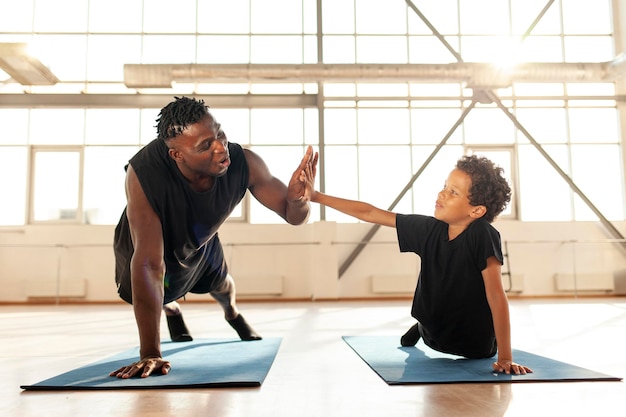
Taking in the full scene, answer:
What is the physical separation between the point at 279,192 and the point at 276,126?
271 inches

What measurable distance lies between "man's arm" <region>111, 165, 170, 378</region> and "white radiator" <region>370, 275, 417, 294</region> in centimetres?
688

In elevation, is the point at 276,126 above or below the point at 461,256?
above

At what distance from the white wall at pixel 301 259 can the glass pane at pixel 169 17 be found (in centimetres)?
352

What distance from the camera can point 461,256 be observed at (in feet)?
6.89

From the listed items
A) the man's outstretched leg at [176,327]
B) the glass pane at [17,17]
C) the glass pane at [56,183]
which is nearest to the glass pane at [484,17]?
the glass pane at [56,183]

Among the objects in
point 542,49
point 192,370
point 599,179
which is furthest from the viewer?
point 542,49

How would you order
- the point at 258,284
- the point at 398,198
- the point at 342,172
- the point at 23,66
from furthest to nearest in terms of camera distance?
the point at 342,172, the point at 398,198, the point at 258,284, the point at 23,66

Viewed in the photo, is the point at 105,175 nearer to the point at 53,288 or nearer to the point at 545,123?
the point at 53,288

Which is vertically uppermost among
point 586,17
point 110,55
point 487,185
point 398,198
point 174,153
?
point 586,17

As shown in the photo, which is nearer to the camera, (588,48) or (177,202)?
(177,202)

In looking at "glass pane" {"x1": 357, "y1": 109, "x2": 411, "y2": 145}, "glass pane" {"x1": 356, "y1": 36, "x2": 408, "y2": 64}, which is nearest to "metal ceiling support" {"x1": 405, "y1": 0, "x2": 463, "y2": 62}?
"glass pane" {"x1": 356, "y1": 36, "x2": 408, "y2": 64}

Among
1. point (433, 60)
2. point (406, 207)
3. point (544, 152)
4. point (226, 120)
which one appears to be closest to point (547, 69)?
point (544, 152)

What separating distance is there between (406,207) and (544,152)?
7.97 ft

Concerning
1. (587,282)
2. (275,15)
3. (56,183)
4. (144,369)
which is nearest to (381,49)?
(275,15)
